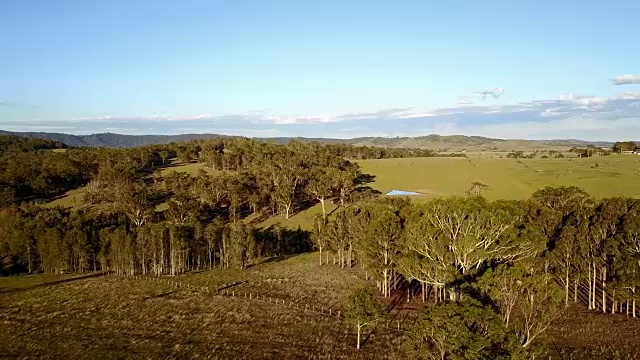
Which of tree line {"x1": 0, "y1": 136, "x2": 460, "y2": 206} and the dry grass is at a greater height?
tree line {"x1": 0, "y1": 136, "x2": 460, "y2": 206}

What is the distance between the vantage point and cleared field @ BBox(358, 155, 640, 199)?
367 feet

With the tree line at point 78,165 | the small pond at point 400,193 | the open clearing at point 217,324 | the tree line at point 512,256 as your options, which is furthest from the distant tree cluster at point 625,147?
the open clearing at point 217,324

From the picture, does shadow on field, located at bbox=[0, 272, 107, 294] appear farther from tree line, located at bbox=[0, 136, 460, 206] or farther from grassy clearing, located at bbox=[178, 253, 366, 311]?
tree line, located at bbox=[0, 136, 460, 206]

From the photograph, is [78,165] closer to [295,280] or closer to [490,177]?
[295,280]

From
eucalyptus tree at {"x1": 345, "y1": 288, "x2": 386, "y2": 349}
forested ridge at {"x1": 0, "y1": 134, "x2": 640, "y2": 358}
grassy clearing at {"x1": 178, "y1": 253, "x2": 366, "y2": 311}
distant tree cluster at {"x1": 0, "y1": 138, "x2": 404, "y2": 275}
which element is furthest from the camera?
distant tree cluster at {"x1": 0, "y1": 138, "x2": 404, "y2": 275}

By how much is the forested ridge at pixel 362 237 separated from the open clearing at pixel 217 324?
3374 mm

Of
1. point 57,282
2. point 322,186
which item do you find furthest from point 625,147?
point 57,282

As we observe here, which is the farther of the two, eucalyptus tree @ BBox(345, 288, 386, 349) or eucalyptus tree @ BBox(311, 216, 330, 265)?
eucalyptus tree @ BBox(311, 216, 330, 265)

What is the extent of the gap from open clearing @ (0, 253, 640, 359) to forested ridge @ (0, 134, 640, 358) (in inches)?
133

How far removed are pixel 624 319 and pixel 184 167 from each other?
15394cm

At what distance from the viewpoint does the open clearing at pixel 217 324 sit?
122 feet

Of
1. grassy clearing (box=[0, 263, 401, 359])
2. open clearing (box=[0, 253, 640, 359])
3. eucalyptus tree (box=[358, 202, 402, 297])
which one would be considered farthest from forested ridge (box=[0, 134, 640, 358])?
grassy clearing (box=[0, 263, 401, 359])

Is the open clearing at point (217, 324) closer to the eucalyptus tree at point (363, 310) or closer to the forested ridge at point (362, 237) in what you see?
the eucalyptus tree at point (363, 310)

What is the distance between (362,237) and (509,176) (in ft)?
299
